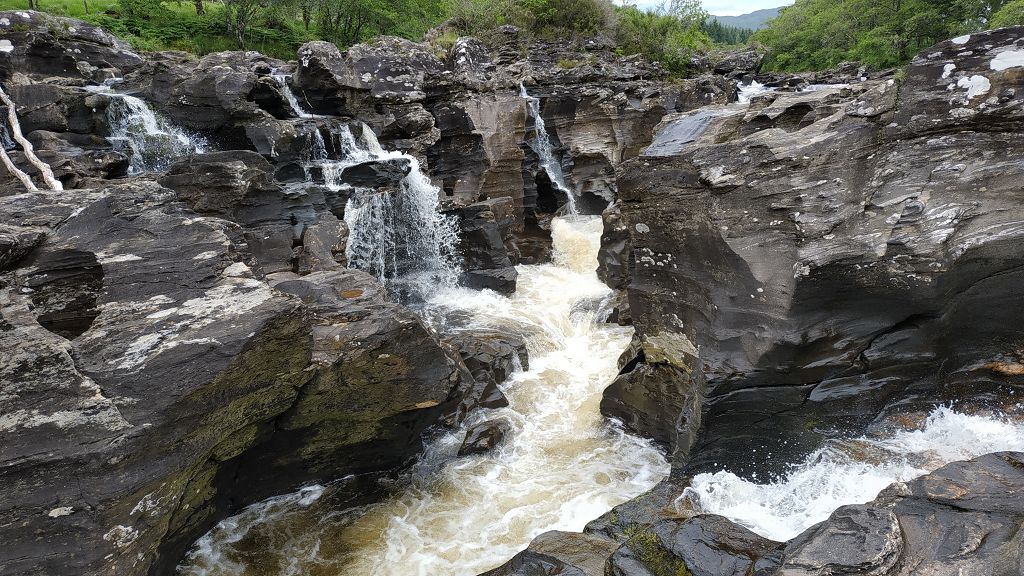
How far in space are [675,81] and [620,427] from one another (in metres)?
21.4

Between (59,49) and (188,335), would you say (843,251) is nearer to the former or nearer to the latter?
(188,335)

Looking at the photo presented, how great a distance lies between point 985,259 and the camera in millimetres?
5996

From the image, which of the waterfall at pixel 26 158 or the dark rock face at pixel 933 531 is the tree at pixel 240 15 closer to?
the waterfall at pixel 26 158

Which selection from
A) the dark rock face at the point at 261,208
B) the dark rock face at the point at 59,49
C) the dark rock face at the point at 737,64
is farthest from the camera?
the dark rock face at the point at 737,64

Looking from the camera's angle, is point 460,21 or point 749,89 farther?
point 749,89

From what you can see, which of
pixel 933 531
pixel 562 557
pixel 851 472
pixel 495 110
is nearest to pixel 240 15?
pixel 495 110

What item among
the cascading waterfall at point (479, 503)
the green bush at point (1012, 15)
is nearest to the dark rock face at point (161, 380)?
the cascading waterfall at point (479, 503)

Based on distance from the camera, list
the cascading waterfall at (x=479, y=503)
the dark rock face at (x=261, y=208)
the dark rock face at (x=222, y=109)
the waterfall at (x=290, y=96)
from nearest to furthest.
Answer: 1. the cascading waterfall at (x=479, y=503)
2. the dark rock face at (x=261, y=208)
3. the dark rock face at (x=222, y=109)
4. the waterfall at (x=290, y=96)

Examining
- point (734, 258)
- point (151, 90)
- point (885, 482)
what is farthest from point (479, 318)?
point (151, 90)

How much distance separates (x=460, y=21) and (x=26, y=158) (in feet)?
66.4

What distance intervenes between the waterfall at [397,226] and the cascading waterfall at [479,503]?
4.67 metres

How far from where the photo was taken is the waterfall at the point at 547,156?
2092cm

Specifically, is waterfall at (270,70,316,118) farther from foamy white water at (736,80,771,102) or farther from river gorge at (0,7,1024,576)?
foamy white water at (736,80,771,102)

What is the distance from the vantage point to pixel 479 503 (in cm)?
785
